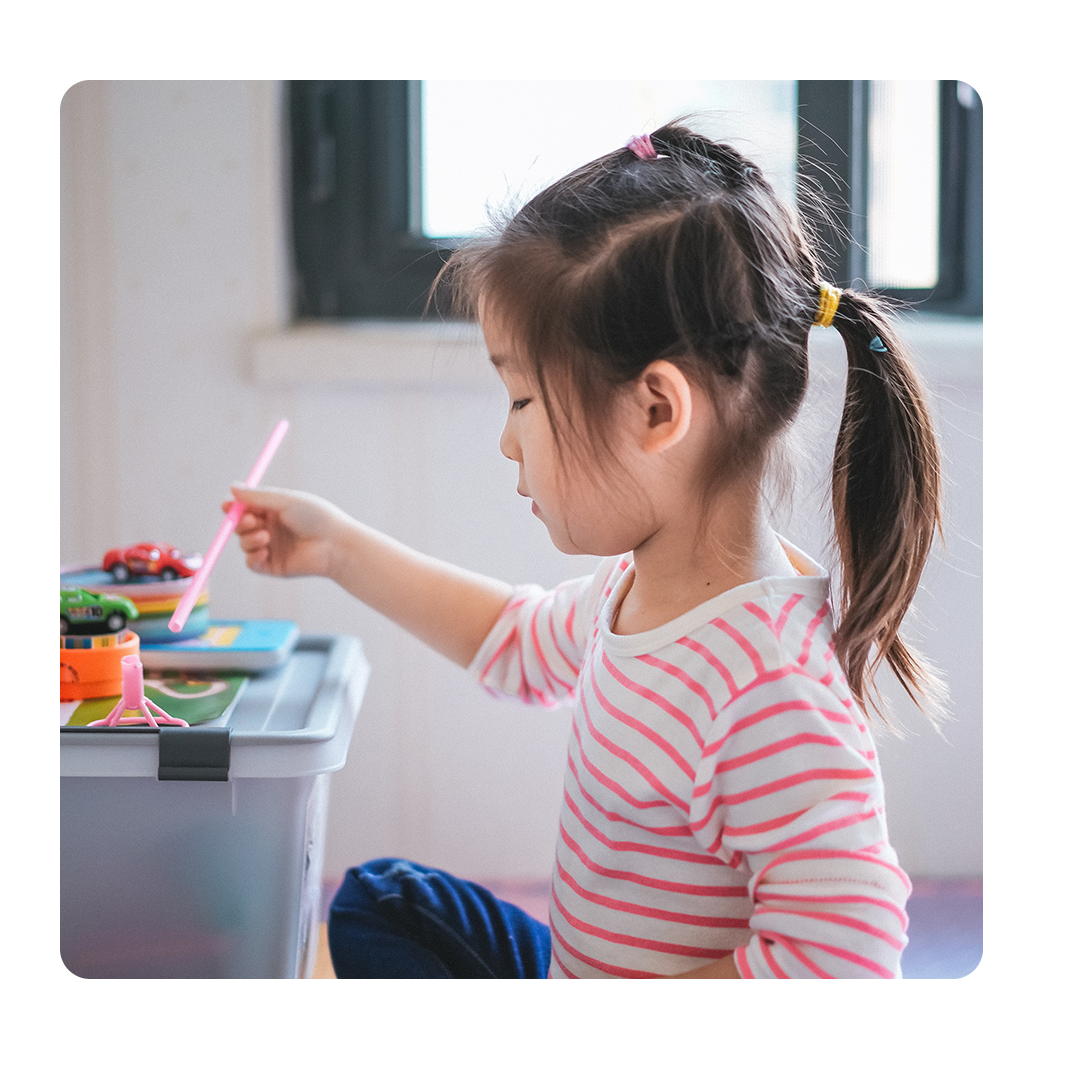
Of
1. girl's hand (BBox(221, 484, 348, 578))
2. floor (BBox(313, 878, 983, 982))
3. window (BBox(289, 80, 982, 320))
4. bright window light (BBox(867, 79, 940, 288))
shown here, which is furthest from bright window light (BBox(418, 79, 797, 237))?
floor (BBox(313, 878, 983, 982))

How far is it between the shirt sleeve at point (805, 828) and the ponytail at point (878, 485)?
0.19ft

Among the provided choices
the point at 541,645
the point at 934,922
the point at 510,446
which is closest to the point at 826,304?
the point at 510,446

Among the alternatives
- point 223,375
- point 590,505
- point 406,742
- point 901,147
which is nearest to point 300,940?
point 590,505

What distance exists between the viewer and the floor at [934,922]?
798 millimetres

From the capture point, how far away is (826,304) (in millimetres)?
495

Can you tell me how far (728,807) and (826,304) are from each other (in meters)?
0.24

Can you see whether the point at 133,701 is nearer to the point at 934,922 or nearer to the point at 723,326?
the point at 723,326

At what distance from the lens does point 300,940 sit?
559 millimetres

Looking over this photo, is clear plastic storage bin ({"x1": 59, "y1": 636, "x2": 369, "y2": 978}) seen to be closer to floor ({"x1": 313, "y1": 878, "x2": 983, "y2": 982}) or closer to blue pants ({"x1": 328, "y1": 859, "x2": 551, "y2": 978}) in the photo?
blue pants ({"x1": 328, "y1": 859, "x2": 551, "y2": 978})

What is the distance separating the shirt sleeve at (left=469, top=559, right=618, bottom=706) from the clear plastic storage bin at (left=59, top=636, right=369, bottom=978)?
6.4 inches

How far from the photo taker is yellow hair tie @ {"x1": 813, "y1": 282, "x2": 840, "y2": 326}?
0.49 m

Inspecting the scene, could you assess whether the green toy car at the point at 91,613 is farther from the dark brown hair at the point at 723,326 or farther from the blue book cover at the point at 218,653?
the dark brown hair at the point at 723,326
